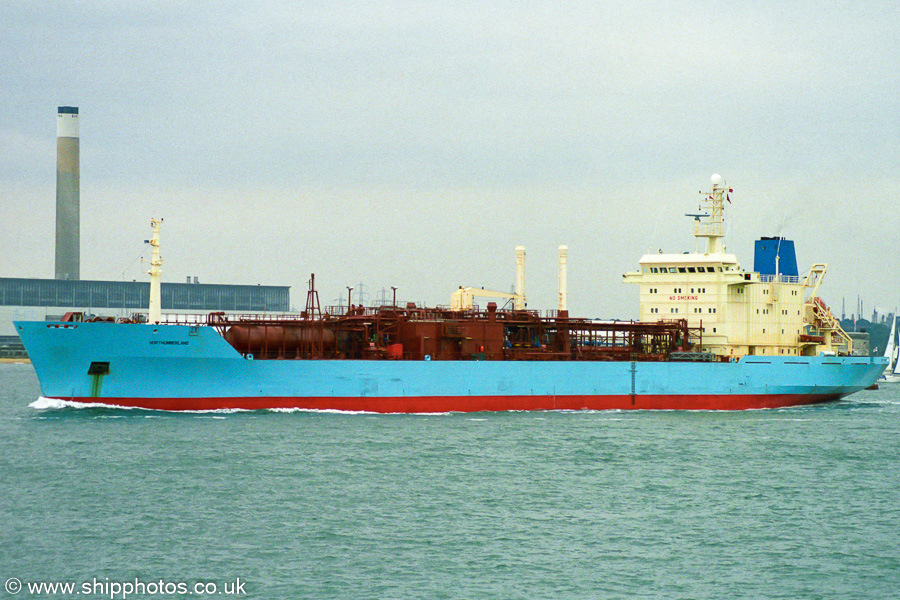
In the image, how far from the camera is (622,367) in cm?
3566

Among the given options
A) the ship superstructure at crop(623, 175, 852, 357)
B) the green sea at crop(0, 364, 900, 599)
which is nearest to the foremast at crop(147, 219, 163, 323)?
the green sea at crop(0, 364, 900, 599)

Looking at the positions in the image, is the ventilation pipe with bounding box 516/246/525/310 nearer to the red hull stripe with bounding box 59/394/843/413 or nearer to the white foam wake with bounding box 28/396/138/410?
the red hull stripe with bounding box 59/394/843/413

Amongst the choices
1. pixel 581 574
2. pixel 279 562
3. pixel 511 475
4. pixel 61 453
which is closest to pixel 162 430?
pixel 61 453

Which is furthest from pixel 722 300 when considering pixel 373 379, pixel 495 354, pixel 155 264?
pixel 155 264

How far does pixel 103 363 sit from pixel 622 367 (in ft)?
60.0

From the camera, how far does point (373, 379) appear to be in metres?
32.8

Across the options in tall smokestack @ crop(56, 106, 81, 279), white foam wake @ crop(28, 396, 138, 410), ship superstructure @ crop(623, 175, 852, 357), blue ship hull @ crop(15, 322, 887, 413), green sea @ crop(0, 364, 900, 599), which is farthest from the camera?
tall smokestack @ crop(56, 106, 81, 279)

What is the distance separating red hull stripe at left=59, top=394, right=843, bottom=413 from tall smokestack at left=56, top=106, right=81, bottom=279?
56.5 meters

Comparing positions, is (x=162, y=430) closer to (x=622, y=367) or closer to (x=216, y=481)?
(x=216, y=481)

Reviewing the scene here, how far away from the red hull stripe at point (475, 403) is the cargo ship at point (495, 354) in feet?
0.16

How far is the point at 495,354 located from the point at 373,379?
16.4 feet

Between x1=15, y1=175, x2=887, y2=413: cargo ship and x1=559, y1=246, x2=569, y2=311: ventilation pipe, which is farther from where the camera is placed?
x1=559, y1=246, x2=569, y2=311: ventilation pipe

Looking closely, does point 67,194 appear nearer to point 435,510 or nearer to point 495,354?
point 495,354

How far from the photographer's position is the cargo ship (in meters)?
30.5
